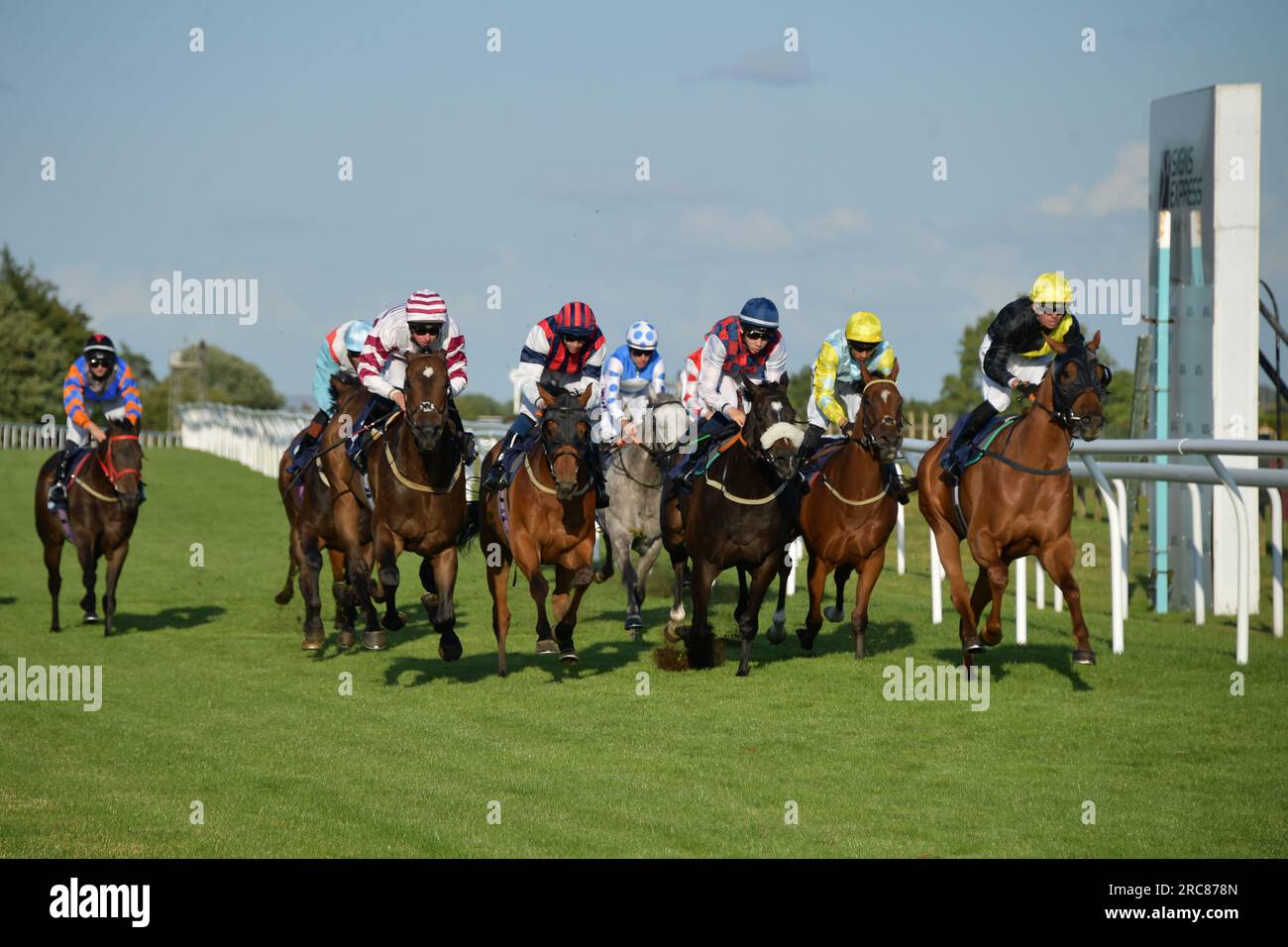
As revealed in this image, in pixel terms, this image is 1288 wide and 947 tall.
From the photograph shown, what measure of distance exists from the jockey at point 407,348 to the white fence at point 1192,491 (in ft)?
12.2

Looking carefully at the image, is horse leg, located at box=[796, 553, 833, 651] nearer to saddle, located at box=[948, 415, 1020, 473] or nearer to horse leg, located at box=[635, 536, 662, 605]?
saddle, located at box=[948, 415, 1020, 473]

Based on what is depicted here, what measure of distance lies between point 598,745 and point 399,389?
351 centimetres

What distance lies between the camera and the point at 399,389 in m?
11.1

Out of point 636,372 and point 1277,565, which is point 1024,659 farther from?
point 636,372

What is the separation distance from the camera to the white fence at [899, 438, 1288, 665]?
35.0 ft

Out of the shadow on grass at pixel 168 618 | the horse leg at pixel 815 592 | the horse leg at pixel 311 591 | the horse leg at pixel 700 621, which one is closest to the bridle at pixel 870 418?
the horse leg at pixel 815 592

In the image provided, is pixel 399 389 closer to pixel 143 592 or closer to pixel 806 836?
pixel 806 836

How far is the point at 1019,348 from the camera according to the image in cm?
1053

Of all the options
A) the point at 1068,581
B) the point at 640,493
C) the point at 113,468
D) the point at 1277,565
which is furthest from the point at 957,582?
the point at 113,468

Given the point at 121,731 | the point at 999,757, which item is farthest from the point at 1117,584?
the point at 121,731

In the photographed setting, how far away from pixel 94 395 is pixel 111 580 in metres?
1.65

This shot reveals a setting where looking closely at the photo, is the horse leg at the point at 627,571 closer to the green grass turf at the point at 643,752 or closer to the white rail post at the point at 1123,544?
the green grass turf at the point at 643,752

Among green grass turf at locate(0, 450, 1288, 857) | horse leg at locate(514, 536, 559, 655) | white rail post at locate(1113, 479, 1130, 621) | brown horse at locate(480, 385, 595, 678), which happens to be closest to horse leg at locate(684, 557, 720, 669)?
green grass turf at locate(0, 450, 1288, 857)

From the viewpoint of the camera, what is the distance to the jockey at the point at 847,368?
11.6 m
